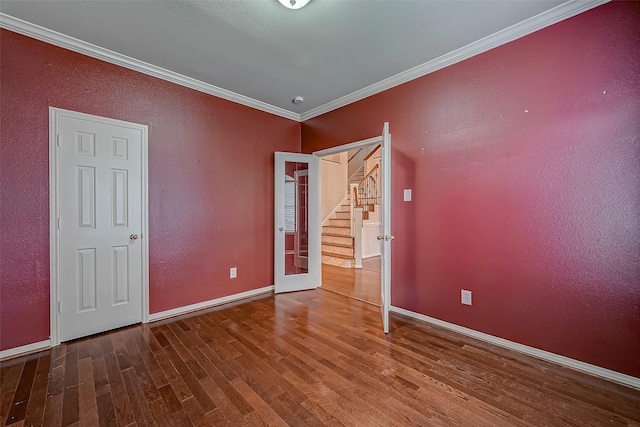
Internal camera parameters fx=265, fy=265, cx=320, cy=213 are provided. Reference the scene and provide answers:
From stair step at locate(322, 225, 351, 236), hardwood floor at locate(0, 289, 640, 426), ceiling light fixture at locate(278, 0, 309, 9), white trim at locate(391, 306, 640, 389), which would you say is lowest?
hardwood floor at locate(0, 289, 640, 426)

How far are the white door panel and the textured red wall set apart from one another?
12 centimetres

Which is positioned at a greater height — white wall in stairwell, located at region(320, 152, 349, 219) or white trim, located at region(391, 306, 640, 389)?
white wall in stairwell, located at region(320, 152, 349, 219)

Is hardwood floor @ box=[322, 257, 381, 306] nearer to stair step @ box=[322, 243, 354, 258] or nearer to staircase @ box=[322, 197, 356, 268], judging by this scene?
staircase @ box=[322, 197, 356, 268]

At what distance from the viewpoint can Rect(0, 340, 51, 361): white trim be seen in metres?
2.12

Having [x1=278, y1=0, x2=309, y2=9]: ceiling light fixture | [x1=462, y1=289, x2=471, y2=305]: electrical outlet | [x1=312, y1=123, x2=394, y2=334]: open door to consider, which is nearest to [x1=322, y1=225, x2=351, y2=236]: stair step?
[x1=312, y1=123, x2=394, y2=334]: open door

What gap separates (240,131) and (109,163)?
5.07 ft

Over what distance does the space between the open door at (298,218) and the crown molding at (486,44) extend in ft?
3.89

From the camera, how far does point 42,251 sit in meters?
2.28

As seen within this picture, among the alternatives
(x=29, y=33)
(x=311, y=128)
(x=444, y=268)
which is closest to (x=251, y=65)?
(x=311, y=128)

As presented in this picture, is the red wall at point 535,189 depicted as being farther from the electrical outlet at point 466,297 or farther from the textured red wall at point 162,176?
the textured red wall at point 162,176

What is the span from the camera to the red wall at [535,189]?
1.87 meters

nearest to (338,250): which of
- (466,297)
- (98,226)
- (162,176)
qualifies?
(466,297)

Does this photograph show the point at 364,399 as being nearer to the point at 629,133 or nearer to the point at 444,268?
the point at 444,268

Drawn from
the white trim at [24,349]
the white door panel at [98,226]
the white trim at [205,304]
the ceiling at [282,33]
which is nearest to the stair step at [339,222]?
the white trim at [205,304]
